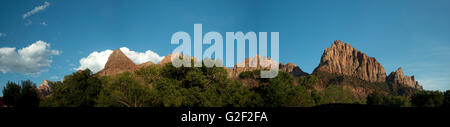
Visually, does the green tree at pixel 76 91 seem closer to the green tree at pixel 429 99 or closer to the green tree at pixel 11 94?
the green tree at pixel 11 94

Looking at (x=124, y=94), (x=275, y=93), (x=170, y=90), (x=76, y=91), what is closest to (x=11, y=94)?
(x=76, y=91)

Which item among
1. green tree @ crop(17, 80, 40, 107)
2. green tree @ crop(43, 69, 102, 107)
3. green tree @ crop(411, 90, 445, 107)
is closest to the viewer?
green tree @ crop(43, 69, 102, 107)

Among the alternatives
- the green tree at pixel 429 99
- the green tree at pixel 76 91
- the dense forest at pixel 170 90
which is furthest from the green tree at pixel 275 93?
the green tree at pixel 429 99

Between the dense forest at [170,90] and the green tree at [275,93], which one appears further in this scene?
the green tree at [275,93]

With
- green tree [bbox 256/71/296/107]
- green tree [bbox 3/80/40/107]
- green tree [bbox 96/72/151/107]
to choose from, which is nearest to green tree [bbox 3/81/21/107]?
green tree [bbox 3/80/40/107]

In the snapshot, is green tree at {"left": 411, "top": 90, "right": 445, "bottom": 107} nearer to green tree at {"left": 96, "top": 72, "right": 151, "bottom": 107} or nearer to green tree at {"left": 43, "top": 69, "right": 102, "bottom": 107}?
green tree at {"left": 96, "top": 72, "right": 151, "bottom": 107}

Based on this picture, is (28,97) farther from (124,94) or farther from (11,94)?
Result: (124,94)

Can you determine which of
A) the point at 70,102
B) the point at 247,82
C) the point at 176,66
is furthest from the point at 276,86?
the point at 70,102

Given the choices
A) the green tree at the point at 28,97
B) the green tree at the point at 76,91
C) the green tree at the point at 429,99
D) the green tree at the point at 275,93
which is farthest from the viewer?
the green tree at the point at 429,99

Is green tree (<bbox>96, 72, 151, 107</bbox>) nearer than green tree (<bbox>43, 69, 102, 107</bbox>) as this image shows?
Yes
